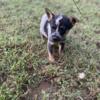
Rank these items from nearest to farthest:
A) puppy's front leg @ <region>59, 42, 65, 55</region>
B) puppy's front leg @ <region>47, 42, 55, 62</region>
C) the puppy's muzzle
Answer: the puppy's muzzle → puppy's front leg @ <region>47, 42, 55, 62</region> → puppy's front leg @ <region>59, 42, 65, 55</region>

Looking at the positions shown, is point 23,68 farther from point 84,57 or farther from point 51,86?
point 84,57

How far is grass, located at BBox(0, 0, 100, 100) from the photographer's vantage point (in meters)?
4.21

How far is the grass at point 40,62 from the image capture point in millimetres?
4211

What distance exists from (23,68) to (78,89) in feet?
3.27

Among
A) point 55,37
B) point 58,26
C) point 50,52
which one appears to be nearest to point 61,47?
point 50,52

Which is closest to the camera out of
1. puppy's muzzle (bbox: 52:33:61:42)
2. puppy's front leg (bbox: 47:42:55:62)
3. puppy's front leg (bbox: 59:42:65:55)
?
puppy's muzzle (bbox: 52:33:61:42)

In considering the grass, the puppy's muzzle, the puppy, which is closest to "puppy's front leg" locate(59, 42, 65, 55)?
the puppy

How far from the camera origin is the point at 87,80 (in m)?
4.50

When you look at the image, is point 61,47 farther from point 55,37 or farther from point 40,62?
point 40,62

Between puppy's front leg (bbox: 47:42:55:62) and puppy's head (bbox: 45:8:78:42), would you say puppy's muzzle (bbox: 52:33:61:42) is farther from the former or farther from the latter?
puppy's front leg (bbox: 47:42:55:62)

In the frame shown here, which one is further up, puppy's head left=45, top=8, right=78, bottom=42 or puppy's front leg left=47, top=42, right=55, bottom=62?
puppy's head left=45, top=8, right=78, bottom=42

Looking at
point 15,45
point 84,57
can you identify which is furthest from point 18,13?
point 84,57

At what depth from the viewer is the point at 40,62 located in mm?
4816

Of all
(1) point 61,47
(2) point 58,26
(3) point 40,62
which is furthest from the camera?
(1) point 61,47
